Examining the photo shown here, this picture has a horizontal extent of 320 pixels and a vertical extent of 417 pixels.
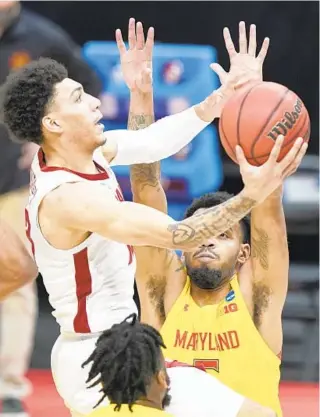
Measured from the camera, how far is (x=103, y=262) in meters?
3.95

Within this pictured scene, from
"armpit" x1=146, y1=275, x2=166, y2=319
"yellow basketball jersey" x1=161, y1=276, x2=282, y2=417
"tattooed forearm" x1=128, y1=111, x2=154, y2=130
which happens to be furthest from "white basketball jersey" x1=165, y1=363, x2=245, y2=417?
"tattooed forearm" x1=128, y1=111, x2=154, y2=130

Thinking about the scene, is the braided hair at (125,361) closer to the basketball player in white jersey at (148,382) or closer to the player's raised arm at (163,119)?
the basketball player in white jersey at (148,382)

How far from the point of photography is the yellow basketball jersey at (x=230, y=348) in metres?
4.44

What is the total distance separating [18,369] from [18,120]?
2600 mm

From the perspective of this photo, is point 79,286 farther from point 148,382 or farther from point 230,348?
point 230,348

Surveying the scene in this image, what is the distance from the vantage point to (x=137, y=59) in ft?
15.5

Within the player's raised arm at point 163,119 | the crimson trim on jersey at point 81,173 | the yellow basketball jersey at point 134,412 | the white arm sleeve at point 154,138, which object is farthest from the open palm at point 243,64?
the yellow basketball jersey at point 134,412

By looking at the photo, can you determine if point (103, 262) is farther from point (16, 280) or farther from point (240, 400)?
point (240, 400)

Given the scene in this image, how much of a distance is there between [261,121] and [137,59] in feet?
2.73

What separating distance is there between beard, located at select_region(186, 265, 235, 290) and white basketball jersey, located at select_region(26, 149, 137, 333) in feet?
1.81

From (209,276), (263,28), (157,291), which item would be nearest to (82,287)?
(209,276)

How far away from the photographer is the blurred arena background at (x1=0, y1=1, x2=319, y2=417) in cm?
746

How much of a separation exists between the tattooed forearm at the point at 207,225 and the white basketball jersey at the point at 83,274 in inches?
10.3

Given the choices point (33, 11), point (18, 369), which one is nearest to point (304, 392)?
point (18, 369)
